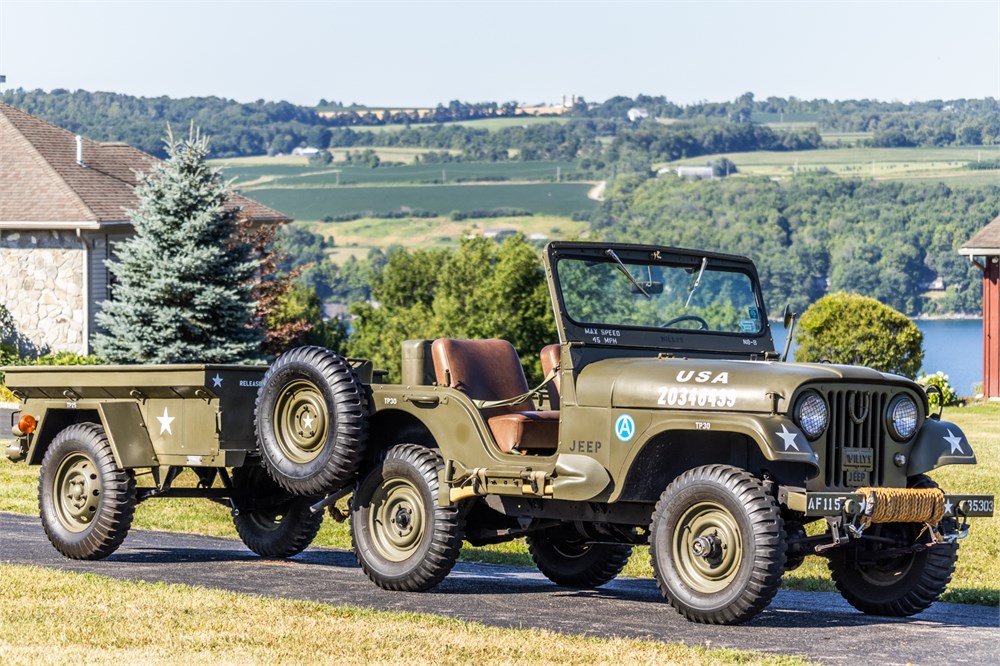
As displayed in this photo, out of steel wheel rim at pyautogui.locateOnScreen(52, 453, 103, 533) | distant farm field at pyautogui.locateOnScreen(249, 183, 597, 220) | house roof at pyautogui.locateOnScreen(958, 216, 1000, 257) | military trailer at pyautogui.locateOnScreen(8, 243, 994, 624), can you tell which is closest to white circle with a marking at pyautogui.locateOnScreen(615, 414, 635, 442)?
military trailer at pyautogui.locateOnScreen(8, 243, 994, 624)

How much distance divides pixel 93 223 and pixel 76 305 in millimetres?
2084

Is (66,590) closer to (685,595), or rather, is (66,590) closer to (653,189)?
(685,595)

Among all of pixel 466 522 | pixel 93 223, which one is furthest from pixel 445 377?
pixel 93 223

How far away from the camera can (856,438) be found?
9.99 metres

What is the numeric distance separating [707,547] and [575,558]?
2725 mm

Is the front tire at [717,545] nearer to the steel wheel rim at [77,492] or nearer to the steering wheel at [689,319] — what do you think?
the steering wheel at [689,319]

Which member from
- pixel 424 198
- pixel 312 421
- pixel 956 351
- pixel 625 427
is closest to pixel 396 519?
pixel 312 421

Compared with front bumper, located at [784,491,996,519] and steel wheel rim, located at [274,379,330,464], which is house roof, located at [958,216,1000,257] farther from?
front bumper, located at [784,491,996,519]

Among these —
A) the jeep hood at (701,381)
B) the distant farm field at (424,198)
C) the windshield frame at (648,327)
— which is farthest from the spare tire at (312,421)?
the distant farm field at (424,198)

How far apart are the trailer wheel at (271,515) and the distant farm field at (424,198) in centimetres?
15788

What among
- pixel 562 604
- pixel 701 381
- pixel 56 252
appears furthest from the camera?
Answer: pixel 56 252

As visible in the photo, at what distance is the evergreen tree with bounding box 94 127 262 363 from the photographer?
31.8 m

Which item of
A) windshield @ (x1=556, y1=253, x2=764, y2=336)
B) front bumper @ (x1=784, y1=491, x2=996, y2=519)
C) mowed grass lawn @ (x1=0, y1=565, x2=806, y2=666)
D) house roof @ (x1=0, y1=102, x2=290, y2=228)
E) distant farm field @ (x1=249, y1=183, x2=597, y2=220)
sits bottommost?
mowed grass lawn @ (x1=0, y1=565, x2=806, y2=666)

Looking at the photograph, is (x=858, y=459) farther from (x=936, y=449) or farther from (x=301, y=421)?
(x=301, y=421)
